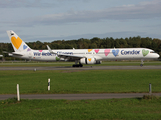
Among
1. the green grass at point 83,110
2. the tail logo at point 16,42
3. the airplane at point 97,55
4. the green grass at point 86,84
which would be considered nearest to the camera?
the green grass at point 83,110

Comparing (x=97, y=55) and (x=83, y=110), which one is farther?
(x=97, y=55)

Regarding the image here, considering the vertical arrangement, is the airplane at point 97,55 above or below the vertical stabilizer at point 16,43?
below

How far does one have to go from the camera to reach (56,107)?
1123 centimetres

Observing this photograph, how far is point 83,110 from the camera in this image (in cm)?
1047

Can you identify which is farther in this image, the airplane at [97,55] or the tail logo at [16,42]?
the tail logo at [16,42]

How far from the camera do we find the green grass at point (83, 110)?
9.34 meters

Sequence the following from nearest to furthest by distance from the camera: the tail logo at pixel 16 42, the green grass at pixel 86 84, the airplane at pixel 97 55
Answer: the green grass at pixel 86 84 < the airplane at pixel 97 55 < the tail logo at pixel 16 42

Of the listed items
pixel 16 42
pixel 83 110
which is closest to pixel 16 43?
pixel 16 42

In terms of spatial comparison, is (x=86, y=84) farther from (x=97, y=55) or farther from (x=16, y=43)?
(x=16, y=43)

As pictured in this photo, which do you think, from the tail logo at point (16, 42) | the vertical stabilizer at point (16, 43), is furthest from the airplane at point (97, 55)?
the tail logo at point (16, 42)

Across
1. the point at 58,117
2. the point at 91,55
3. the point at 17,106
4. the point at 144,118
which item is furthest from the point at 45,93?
the point at 91,55

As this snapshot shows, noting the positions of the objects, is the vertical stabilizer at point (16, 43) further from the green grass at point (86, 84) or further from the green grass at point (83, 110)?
the green grass at point (83, 110)

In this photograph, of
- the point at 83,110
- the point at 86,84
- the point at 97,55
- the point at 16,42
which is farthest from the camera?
the point at 16,42

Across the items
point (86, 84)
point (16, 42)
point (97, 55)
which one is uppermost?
point (16, 42)
